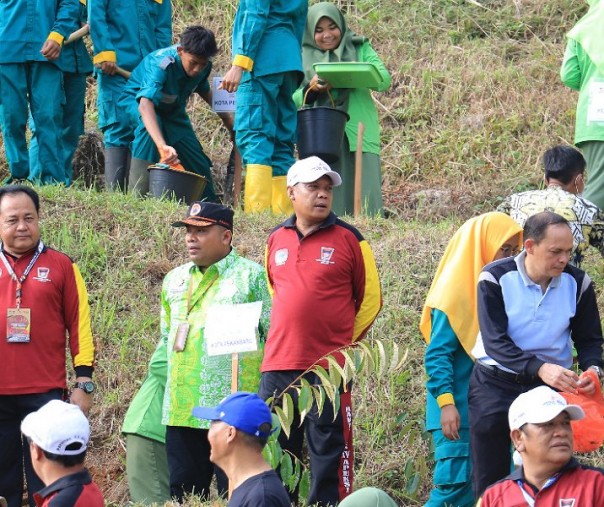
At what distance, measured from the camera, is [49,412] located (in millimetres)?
5375

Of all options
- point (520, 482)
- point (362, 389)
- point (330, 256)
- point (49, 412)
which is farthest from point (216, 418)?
point (362, 389)

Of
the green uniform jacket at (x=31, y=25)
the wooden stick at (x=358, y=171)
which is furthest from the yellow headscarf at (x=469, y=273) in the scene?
the green uniform jacket at (x=31, y=25)

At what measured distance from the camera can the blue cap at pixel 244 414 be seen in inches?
204

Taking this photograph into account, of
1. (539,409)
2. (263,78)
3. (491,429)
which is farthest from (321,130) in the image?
(539,409)

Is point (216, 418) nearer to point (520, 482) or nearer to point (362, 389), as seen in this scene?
point (520, 482)

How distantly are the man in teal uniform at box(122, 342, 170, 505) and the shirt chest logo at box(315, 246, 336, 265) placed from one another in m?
1.16

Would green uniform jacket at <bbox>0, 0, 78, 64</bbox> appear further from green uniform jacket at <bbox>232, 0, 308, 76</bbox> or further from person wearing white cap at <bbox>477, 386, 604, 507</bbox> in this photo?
person wearing white cap at <bbox>477, 386, 604, 507</bbox>

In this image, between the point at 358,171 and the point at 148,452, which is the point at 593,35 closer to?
the point at 358,171

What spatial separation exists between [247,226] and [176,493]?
10.2 feet

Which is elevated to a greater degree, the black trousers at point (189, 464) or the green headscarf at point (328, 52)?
the green headscarf at point (328, 52)

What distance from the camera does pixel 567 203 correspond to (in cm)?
754

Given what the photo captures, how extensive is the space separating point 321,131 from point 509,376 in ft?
13.8

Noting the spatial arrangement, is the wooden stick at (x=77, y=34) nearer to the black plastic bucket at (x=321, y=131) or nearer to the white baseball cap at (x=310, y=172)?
the black plastic bucket at (x=321, y=131)

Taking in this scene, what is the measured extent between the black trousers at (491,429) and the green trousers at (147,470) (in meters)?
1.87
